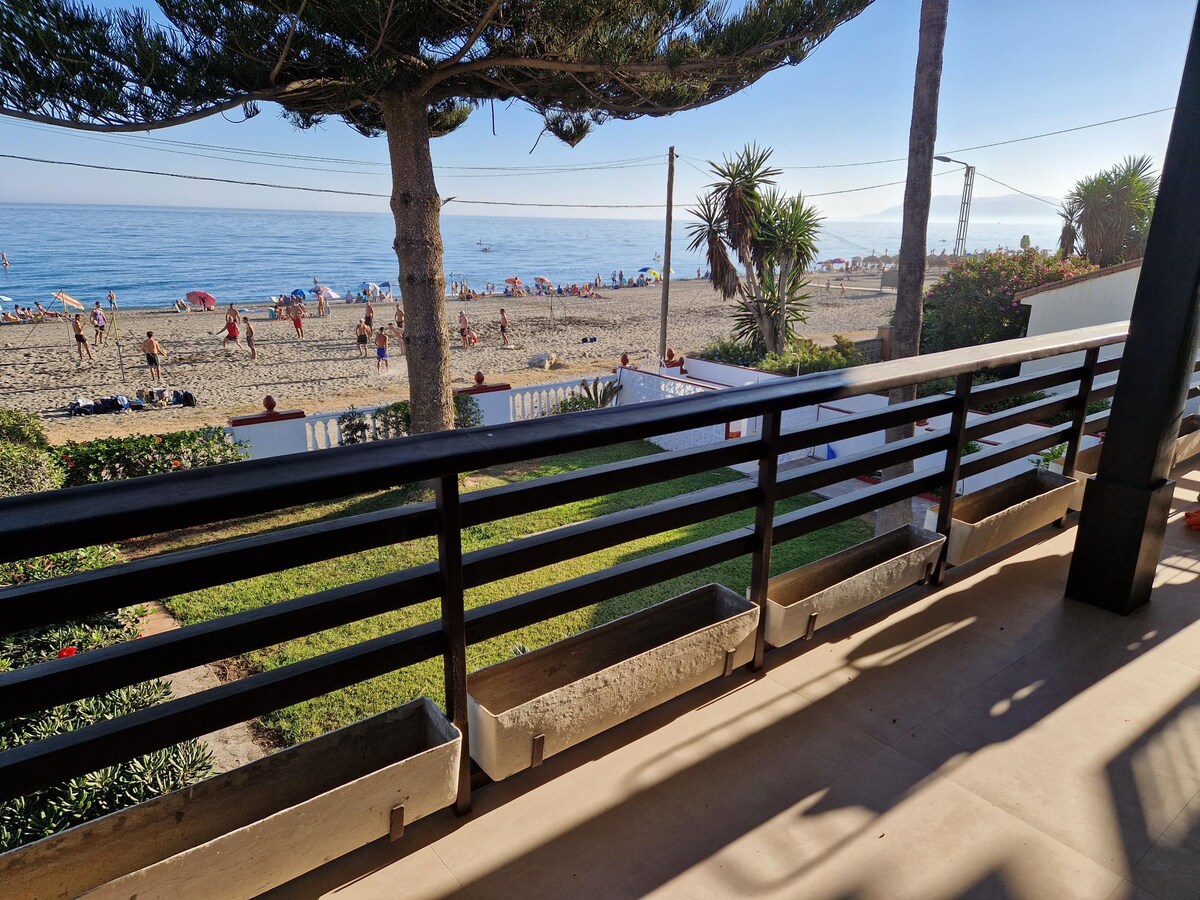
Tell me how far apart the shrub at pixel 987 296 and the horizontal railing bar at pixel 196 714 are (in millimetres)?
15392

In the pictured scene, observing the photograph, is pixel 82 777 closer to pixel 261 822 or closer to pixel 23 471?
pixel 261 822

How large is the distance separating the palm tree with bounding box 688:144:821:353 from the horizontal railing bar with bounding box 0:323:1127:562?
14524 millimetres

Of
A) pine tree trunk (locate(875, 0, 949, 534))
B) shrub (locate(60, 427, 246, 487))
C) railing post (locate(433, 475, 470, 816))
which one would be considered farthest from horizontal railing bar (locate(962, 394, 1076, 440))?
shrub (locate(60, 427, 246, 487))

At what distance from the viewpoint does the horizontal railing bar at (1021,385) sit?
2453 millimetres

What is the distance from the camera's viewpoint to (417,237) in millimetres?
8852

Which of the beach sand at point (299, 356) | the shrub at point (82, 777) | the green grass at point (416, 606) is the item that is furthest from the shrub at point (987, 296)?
the shrub at point (82, 777)

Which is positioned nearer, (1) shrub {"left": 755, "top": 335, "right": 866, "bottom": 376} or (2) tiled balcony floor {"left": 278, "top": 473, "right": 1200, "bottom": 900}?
(2) tiled balcony floor {"left": 278, "top": 473, "right": 1200, "bottom": 900}

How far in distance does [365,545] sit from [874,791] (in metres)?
1.27

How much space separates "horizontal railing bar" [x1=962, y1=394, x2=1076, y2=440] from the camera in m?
2.48

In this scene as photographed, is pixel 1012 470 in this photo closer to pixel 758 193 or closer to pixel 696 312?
pixel 758 193

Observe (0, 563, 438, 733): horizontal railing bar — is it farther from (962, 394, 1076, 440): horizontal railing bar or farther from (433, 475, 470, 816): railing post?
(962, 394, 1076, 440): horizontal railing bar

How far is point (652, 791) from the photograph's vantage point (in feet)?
5.39

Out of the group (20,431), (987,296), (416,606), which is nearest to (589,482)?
(416,606)

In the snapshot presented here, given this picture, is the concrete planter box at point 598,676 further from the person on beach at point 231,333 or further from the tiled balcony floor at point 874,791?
the person on beach at point 231,333
